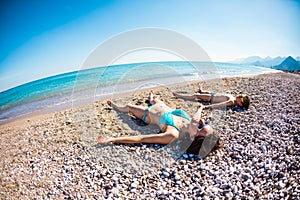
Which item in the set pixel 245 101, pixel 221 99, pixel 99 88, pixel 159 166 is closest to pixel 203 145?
pixel 159 166

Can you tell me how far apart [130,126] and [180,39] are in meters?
2.74

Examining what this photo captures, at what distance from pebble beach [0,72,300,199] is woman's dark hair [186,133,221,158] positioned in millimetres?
110

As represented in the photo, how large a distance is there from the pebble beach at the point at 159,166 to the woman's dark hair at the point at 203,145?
0.36ft

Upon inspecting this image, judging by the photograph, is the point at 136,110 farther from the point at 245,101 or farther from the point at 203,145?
the point at 245,101

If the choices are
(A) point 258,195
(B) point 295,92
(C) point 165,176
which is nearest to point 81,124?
(C) point 165,176

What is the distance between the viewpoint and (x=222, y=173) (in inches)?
123

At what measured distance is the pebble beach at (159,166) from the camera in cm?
284

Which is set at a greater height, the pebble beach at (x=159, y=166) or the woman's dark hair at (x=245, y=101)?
the woman's dark hair at (x=245, y=101)

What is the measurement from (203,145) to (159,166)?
3.23 ft

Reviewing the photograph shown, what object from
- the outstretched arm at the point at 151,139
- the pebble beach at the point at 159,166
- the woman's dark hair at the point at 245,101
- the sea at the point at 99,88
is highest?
the sea at the point at 99,88

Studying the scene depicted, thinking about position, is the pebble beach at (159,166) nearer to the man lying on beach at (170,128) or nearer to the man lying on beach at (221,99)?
the man lying on beach at (170,128)

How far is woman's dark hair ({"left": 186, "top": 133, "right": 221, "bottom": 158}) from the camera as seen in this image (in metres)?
3.69

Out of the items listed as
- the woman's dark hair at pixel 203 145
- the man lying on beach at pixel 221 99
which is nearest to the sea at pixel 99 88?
the man lying on beach at pixel 221 99

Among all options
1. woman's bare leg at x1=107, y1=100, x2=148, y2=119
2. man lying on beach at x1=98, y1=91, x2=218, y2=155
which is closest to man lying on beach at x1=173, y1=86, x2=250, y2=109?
man lying on beach at x1=98, y1=91, x2=218, y2=155
